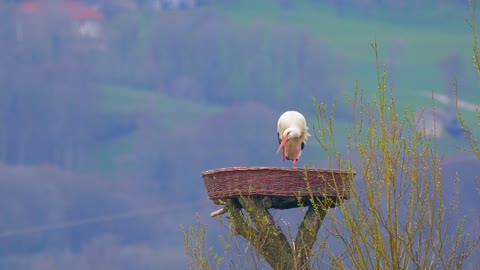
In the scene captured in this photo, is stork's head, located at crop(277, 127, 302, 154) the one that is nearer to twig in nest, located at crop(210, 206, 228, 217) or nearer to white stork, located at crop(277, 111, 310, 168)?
white stork, located at crop(277, 111, 310, 168)

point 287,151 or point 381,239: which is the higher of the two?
point 287,151

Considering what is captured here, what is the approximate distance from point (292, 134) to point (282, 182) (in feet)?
5.36

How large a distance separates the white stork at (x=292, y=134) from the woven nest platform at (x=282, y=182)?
1439mm

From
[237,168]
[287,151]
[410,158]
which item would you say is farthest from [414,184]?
[287,151]

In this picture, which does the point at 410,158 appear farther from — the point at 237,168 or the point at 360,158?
the point at 237,168

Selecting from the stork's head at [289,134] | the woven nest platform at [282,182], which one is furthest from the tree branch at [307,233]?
the stork's head at [289,134]

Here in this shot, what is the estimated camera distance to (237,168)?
689 centimetres

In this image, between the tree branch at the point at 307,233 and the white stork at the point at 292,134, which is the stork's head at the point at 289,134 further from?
the tree branch at the point at 307,233

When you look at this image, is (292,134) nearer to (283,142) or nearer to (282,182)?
(283,142)

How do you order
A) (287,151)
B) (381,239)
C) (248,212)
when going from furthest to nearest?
1. (287,151)
2. (248,212)
3. (381,239)

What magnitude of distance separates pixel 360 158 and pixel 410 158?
1.02ft

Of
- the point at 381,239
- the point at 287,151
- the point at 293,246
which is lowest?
the point at 381,239

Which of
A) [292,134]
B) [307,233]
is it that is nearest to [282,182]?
[307,233]

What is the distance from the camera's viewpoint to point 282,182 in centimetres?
685
